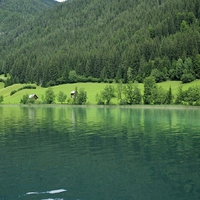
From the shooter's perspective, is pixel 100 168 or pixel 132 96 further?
pixel 132 96

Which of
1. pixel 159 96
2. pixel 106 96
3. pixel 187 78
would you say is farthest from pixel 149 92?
pixel 187 78

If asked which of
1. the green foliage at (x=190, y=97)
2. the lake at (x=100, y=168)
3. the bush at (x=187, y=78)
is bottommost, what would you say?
the lake at (x=100, y=168)

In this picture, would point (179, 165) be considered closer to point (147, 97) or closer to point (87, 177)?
point (87, 177)

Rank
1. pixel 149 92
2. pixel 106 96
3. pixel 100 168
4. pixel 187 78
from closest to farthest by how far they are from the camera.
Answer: pixel 100 168, pixel 149 92, pixel 106 96, pixel 187 78

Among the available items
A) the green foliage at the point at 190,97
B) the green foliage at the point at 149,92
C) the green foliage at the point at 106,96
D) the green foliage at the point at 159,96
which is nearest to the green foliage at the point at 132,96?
the green foliage at the point at 149,92

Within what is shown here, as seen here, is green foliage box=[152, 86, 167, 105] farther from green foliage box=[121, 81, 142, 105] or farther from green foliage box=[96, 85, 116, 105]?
green foliage box=[96, 85, 116, 105]

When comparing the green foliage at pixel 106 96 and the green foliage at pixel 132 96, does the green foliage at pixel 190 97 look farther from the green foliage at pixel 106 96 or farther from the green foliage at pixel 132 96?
the green foliage at pixel 106 96

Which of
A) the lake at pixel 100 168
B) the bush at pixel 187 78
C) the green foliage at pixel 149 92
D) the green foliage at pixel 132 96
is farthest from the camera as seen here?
the bush at pixel 187 78

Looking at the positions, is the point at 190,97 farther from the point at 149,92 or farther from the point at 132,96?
the point at 132,96

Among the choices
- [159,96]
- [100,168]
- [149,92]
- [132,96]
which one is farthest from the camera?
[132,96]

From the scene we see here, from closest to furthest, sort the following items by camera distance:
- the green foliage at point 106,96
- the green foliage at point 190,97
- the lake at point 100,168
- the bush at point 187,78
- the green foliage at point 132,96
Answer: the lake at point 100,168 → the green foliage at point 190,97 → the green foliage at point 132,96 → the green foliage at point 106,96 → the bush at point 187,78

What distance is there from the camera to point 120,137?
54.7 meters

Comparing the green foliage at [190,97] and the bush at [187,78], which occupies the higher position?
the bush at [187,78]

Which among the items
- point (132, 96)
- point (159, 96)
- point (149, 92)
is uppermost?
point (149, 92)
